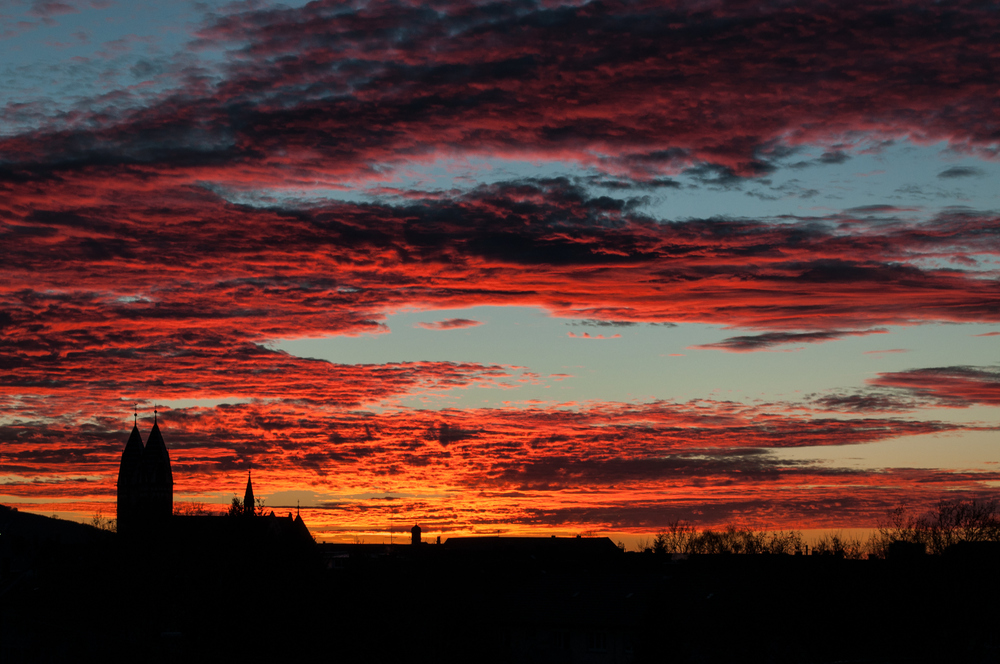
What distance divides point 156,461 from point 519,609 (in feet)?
343

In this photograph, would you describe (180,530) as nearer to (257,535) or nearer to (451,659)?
(257,535)

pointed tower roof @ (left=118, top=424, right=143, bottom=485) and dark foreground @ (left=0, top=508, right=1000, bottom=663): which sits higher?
pointed tower roof @ (left=118, top=424, right=143, bottom=485)

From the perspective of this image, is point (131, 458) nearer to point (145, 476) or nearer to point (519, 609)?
point (145, 476)

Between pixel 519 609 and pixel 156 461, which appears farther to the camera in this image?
pixel 156 461

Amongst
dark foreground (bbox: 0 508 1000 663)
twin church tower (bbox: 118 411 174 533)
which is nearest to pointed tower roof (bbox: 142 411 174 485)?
twin church tower (bbox: 118 411 174 533)

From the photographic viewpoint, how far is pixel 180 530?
287 feet

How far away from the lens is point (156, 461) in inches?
6181

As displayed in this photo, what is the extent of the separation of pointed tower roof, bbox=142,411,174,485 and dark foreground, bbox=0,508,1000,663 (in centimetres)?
7908

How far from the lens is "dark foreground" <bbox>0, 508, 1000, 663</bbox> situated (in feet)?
173

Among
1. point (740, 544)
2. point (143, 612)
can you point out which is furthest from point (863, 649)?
point (740, 544)

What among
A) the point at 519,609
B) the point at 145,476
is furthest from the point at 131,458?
the point at 519,609

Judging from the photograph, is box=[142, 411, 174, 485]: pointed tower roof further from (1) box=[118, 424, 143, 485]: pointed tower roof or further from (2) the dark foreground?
(2) the dark foreground

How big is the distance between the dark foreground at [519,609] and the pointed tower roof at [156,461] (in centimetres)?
7908

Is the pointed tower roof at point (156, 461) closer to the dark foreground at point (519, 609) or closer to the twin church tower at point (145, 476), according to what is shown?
the twin church tower at point (145, 476)
